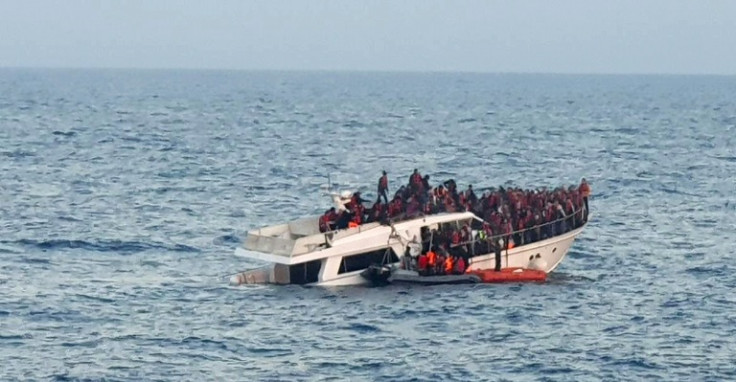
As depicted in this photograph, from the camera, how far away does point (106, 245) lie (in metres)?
55.9

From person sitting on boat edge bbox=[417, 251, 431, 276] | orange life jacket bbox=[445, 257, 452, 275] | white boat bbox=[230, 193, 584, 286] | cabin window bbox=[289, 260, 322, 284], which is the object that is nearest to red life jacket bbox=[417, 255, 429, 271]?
person sitting on boat edge bbox=[417, 251, 431, 276]

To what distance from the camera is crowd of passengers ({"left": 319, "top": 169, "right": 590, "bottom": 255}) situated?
47.7 meters

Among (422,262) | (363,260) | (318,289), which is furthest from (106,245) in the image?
(422,262)

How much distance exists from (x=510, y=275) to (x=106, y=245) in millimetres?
15398

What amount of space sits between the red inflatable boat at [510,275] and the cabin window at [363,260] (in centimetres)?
235

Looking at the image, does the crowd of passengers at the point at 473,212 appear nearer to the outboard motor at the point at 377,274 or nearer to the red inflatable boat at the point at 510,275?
the red inflatable boat at the point at 510,275

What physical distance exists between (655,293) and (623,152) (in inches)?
2272

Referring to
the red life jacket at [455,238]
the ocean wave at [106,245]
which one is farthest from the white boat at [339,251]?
the ocean wave at [106,245]

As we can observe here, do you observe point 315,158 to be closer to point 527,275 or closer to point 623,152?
point 623,152

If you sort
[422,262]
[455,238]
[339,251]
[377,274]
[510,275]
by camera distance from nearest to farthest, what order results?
A: 1. [339,251]
2. [377,274]
3. [422,262]
4. [455,238]
5. [510,275]

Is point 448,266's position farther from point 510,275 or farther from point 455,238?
point 510,275

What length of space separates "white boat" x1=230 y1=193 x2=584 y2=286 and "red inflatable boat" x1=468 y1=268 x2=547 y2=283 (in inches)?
19.9

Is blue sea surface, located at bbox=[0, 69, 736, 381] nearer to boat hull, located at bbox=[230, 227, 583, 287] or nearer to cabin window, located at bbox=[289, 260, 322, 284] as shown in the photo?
cabin window, located at bbox=[289, 260, 322, 284]

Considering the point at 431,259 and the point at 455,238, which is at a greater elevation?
the point at 455,238
